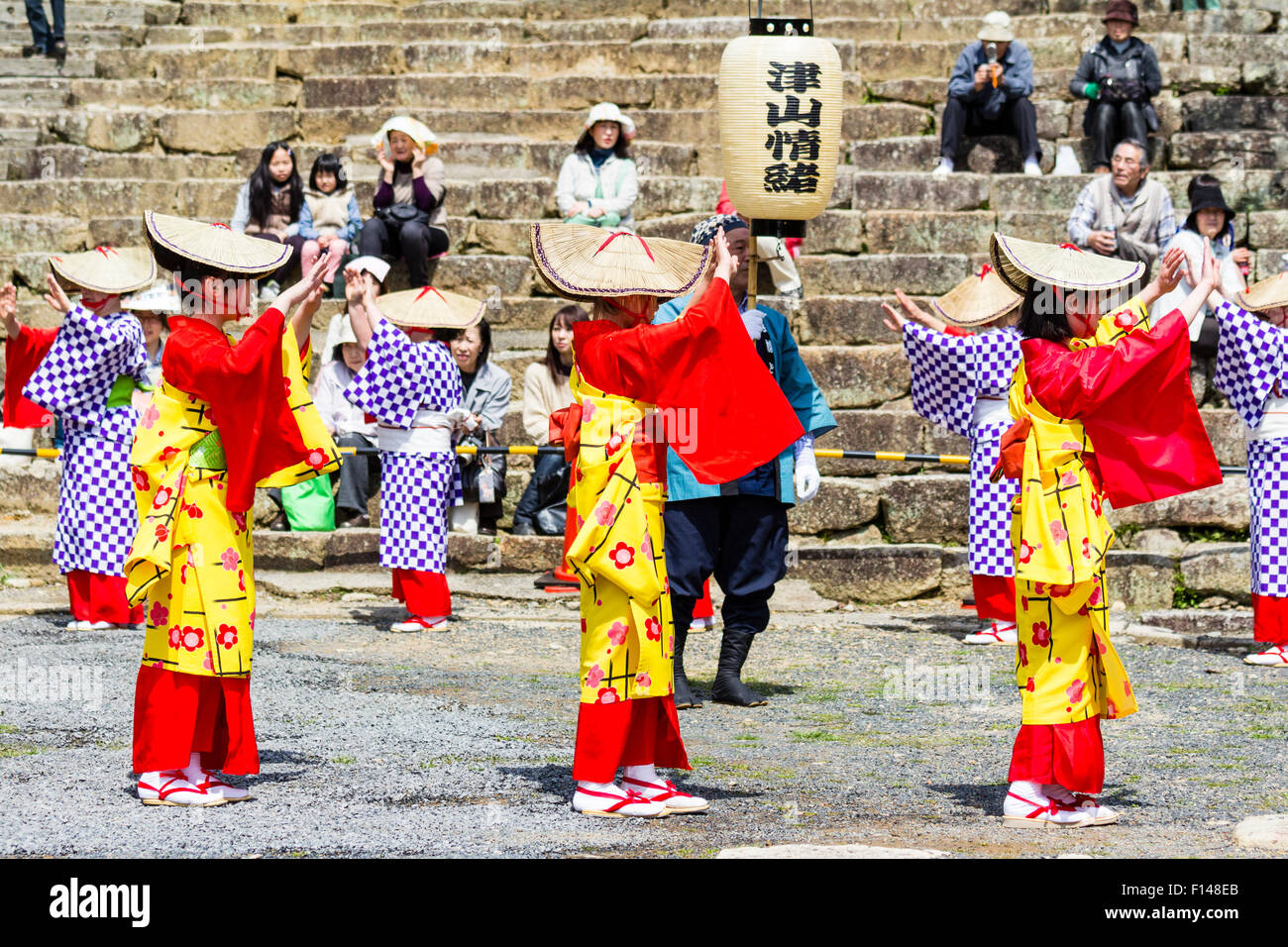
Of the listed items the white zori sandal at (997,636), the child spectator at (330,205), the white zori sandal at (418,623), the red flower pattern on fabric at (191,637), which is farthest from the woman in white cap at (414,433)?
the red flower pattern on fabric at (191,637)

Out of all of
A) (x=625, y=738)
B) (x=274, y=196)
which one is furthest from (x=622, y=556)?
(x=274, y=196)

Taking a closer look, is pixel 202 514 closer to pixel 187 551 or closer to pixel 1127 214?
pixel 187 551

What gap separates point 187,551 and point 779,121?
11.3 feet

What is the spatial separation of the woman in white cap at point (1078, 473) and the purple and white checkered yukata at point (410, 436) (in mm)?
4200

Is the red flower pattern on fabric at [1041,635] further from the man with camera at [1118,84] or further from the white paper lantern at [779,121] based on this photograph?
the man with camera at [1118,84]

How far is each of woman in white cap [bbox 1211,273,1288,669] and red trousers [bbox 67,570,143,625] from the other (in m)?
5.68

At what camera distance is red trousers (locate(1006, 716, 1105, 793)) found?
16.3ft

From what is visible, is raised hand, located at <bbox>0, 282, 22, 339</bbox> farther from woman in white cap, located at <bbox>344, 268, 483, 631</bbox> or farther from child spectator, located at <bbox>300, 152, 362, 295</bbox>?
child spectator, located at <bbox>300, 152, 362, 295</bbox>

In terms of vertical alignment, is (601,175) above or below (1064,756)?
above

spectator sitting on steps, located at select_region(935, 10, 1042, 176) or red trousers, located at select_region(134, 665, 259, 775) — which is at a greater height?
spectator sitting on steps, located at select_region(935, 10, 1042, 176)

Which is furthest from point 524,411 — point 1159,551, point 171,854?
point 171,854

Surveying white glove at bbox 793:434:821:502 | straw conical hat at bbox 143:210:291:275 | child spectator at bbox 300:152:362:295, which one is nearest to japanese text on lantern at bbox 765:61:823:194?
white glove at bbox 793:434:821:502

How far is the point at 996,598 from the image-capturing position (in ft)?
27.9

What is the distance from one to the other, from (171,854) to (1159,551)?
6.52m
